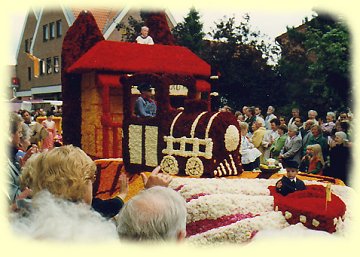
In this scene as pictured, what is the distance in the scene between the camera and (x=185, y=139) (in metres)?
6.80

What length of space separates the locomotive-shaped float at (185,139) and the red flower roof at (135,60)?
1654 mm

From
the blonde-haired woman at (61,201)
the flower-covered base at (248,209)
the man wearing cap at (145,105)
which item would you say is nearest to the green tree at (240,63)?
the man wearing cap at (145,105)

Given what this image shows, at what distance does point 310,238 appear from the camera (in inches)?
95.0

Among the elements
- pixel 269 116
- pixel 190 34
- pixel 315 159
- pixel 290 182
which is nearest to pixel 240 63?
pixel 190 34

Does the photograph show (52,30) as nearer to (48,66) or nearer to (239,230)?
(48,66)

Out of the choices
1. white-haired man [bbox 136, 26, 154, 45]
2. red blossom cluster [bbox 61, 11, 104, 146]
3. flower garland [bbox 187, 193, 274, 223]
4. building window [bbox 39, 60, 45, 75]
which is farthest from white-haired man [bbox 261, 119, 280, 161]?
building window [bbox 39, 60, 45, 75]

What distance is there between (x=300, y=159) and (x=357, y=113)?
2.60m

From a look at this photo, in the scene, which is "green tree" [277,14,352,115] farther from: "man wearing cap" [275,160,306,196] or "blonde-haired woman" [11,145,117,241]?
"blonde-haired woman" [11,145,117,241]

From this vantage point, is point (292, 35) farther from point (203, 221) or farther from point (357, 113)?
point (203, 221)

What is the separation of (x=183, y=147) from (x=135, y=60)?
290 cm

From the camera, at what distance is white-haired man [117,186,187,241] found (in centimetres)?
194

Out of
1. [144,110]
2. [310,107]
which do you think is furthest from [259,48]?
[144,110]

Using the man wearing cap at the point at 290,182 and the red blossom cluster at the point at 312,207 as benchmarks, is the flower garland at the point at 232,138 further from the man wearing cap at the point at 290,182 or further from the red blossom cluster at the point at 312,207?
the red blossom cluster at the point at 312,207

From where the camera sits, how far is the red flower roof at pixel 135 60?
9016mm
